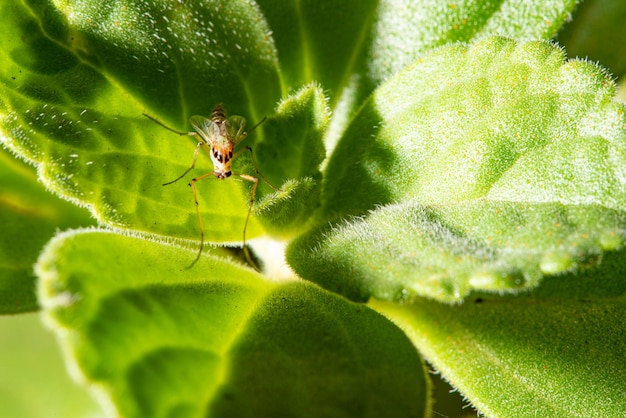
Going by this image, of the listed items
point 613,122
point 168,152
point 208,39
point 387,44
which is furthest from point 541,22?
point 168,152

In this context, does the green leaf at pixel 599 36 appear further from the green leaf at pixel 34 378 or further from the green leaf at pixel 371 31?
the green leaf at pixel 34 378

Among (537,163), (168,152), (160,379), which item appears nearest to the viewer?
(160,379)

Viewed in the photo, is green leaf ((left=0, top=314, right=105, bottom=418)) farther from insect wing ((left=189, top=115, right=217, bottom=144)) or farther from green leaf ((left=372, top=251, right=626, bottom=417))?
green leaf ((left=372, top=251, right=626, bottom=417))

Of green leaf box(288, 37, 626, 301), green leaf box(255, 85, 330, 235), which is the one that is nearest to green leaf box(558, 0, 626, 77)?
green leaf box(288, 37, 626, 301)

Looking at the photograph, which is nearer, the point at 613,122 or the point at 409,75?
the point at 613,122

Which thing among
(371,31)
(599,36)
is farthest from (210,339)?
(599,36)

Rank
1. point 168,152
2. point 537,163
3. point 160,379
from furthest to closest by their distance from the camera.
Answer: point 168,152 < point 537,163 < point 160,379

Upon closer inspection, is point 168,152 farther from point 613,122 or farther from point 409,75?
point 613,122

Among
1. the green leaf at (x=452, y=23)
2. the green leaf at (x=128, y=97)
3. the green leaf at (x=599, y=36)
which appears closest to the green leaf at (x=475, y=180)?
the green leaf at (x=128, y=97)

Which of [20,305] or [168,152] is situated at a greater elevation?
[168,152]

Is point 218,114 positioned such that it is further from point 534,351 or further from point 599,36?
point 599,36
